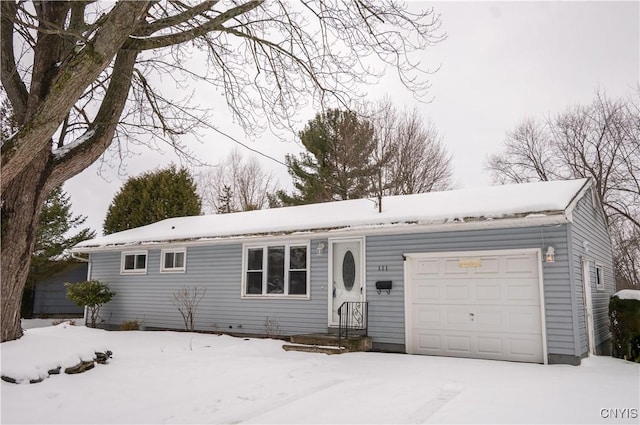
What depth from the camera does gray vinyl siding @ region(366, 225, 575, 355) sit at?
805cm

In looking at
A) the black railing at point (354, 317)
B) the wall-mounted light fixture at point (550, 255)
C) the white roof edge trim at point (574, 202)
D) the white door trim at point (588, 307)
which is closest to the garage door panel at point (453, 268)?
the wall-mounted light fixture at point (550, 255)

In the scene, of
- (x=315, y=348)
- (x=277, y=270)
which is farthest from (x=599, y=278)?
(x=277, y=270)

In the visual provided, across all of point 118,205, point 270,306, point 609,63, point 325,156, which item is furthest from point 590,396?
point 118,205

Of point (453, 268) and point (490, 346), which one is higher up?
point (453, 268)

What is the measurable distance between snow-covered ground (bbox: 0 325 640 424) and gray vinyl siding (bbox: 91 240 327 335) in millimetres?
2381

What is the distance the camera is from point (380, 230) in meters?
9.78

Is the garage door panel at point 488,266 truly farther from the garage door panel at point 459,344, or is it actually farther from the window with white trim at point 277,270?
the window with white trim at point 277,270

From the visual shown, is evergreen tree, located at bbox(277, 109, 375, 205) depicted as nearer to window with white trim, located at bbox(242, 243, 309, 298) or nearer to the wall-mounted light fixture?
window with white trim, located at bbox(242, 243, 309, 298)

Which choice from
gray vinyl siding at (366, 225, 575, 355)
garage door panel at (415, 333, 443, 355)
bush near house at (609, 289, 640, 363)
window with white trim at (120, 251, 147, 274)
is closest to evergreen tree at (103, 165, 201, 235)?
window with white trim at (120, 251, 147, 274)

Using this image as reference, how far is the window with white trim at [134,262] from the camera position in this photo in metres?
14.1

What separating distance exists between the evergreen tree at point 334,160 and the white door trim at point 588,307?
12.8m

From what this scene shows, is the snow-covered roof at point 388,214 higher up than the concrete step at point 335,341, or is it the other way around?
the snow-covered roof at point 388,214

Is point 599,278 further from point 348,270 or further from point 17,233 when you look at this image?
point 17,233

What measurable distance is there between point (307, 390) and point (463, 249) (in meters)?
4.51
